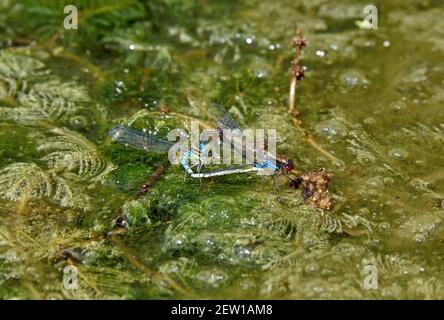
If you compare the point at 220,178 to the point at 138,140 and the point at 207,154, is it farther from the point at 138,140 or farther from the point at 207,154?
the point at 138,140

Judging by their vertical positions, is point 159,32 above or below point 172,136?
Result: above

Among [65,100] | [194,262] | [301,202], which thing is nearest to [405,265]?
[301,202]

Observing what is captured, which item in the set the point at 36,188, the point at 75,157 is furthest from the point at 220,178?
the point at 36,188

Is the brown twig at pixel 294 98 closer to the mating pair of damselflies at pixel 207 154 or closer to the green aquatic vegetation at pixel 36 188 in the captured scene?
the mating pair of damselflies at pixel 207 154

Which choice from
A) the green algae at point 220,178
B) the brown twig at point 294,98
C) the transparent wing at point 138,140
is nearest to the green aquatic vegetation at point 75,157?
the green algae at point 220,178

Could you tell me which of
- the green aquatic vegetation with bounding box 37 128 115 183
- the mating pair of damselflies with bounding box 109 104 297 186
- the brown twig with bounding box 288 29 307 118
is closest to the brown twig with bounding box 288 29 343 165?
the brown twig with bounding box 288 29 307 118
